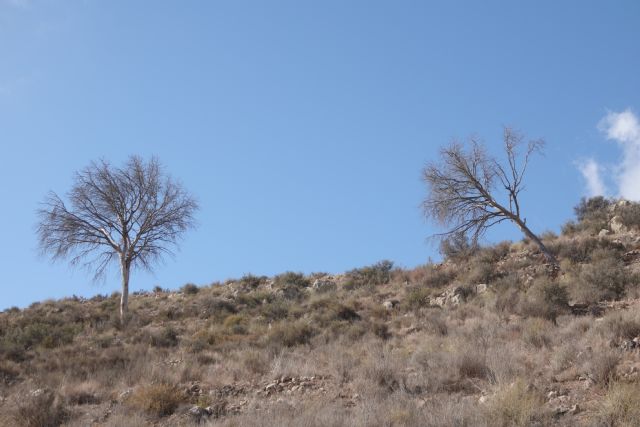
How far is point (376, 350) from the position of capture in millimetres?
12523

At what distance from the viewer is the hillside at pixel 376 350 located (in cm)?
762

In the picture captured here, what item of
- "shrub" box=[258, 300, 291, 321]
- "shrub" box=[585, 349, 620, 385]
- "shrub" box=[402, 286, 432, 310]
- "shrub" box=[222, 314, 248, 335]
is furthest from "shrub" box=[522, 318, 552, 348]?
"shrub" box=[258, 300, 291, 321]

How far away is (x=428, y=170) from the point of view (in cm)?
2520

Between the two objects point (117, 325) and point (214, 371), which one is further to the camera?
point (117, 325)

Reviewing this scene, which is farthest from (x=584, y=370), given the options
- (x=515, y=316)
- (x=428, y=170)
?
(x=428, y=170)

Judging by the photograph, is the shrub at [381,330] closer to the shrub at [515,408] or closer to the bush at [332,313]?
the bush at [332,313]

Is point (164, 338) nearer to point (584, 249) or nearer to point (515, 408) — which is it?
point (515, 408)

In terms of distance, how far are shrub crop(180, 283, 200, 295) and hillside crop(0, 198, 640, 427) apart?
8.67 feet

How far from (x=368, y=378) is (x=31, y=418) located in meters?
5.85

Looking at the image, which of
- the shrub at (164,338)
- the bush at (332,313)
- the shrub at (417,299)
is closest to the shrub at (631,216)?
the shrub at (417,299)

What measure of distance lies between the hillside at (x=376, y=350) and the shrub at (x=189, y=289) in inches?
104

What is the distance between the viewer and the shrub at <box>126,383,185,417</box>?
9063 mm

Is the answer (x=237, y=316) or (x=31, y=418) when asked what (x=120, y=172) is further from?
(x=31, y=418)

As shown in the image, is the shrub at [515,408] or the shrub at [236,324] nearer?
the shrub at [515,408]
